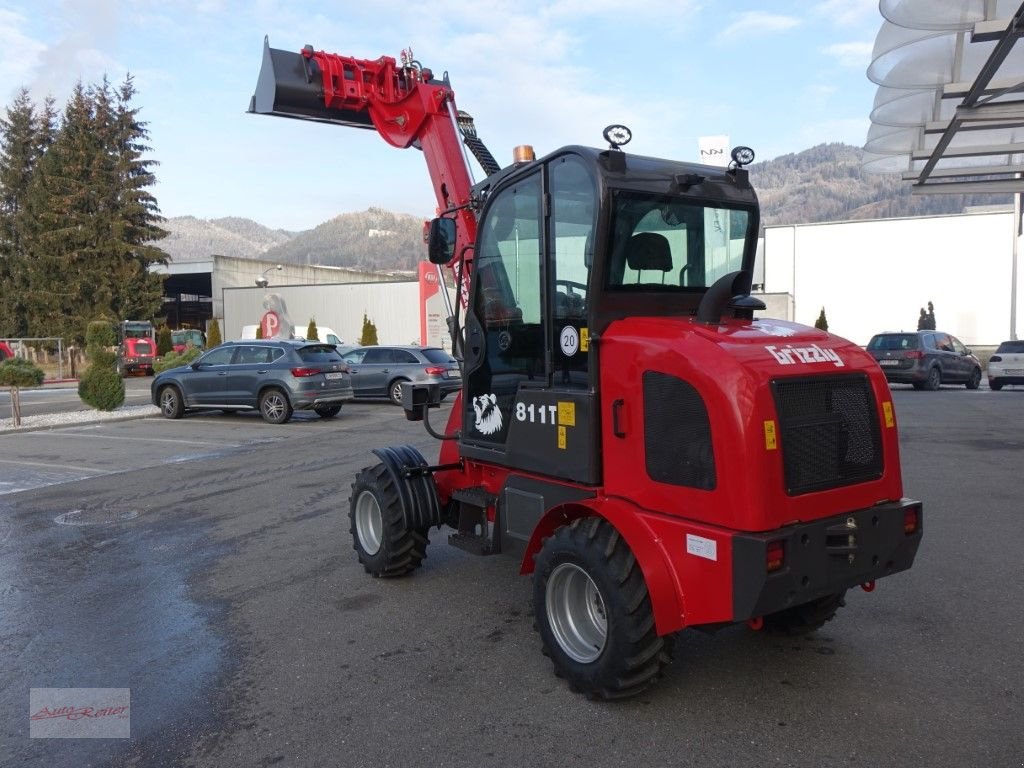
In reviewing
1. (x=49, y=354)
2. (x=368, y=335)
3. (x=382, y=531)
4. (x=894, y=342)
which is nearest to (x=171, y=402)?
(x=382, y=531)

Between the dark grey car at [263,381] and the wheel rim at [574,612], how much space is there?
12884 millimetres

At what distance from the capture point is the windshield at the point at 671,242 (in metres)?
4.23

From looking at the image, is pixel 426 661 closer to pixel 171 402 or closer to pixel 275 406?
pixel 275 406

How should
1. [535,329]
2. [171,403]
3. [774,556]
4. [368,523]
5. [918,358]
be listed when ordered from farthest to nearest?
[918,358], [171,403], [368,523], [535,329], [774,556]

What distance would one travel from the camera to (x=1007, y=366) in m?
22.6

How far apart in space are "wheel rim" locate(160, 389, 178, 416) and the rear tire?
15476mm

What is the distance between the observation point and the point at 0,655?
478cm

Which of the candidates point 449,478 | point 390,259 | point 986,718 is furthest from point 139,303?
point 390,259

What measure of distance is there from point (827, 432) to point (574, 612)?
150 cm

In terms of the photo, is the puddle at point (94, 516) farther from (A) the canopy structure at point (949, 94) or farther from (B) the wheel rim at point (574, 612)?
(A) the canopy structure at point (949, 94)

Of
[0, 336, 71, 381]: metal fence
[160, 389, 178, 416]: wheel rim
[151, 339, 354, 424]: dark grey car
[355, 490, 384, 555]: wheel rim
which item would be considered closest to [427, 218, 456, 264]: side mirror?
[355, 490, 384, 555]: wheel rim

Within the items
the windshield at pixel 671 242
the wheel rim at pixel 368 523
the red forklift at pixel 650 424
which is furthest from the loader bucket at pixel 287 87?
the windshield at pixel 671 242

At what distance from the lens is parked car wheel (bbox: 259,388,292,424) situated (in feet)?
54.2

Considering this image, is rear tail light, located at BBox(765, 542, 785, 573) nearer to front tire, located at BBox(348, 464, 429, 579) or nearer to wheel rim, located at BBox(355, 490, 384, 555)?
front tire, located at BBox(348, 464, 429, 579)
